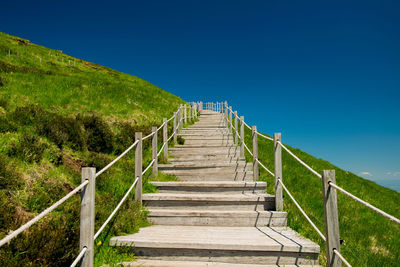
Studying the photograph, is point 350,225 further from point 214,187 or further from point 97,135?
point 97,135

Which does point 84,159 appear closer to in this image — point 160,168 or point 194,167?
point 160,168

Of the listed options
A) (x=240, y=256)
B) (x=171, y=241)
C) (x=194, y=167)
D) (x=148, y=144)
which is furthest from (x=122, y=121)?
(x=240, y=256)

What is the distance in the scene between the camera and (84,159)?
594cm

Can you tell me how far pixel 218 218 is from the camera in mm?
Answer: 4492

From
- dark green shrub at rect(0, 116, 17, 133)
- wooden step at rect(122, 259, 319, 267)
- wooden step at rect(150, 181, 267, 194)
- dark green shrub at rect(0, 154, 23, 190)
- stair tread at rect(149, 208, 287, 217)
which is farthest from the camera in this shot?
wooden step at rect(150, 181, 267, 194)

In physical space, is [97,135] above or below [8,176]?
above

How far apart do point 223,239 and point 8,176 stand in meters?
3.61

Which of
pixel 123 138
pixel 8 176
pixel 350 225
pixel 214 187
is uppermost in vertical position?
pixel 123 138

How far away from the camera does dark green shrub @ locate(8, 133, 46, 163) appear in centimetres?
465

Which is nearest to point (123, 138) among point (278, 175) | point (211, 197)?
point (211, 197)

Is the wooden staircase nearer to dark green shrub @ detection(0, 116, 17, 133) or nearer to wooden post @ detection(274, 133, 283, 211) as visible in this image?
wooden post @ detection(274, 133, 283, 211)

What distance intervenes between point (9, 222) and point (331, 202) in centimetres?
421

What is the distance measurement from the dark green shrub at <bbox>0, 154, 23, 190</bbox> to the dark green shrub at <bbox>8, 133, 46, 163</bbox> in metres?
0.49

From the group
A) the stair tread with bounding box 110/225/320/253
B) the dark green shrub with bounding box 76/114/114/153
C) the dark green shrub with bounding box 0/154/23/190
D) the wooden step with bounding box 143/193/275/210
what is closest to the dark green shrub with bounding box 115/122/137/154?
the dark green shrub with bounding box 76/114/114/153
